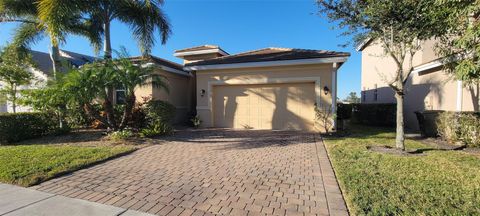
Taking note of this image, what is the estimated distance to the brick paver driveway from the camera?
141 inches

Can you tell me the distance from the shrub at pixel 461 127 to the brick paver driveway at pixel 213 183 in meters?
4.89

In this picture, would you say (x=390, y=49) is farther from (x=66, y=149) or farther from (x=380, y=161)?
(x=66, y=149)

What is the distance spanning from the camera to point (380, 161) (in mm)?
5844

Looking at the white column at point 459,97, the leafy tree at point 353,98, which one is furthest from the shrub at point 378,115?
the leafy tree at point 353,98

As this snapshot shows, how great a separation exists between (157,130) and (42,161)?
13.7 ft

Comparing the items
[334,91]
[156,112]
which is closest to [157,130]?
[156,112]

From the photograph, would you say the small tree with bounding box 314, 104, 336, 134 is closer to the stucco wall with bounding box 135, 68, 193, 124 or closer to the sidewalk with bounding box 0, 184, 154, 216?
the stucco wall with bounding box 135, 68, 193, 124

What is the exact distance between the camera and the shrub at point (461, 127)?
24.5 ft

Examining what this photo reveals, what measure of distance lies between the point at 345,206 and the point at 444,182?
2.35 metres

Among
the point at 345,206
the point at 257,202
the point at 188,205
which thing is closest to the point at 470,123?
the point at 345,206

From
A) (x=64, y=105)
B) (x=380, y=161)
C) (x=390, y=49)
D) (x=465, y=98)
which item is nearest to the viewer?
(x=380, y=161)

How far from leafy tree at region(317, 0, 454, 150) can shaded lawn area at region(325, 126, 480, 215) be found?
4.48 ft

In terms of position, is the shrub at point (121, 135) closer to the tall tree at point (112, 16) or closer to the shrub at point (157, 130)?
the shrub at point (157, 130)

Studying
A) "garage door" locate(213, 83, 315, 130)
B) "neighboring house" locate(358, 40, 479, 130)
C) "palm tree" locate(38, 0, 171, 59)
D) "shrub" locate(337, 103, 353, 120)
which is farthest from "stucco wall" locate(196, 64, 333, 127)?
"palm tree" locate(38, 0, 171, 59)
